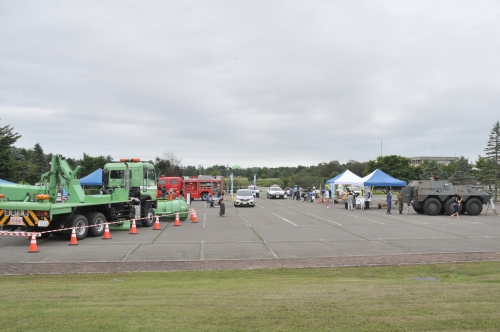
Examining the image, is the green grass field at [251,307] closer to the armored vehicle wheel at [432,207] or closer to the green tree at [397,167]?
the armored vehicle wheel at [432,207]

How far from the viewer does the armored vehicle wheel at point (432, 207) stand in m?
28.4

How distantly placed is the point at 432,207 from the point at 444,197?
3.21ft

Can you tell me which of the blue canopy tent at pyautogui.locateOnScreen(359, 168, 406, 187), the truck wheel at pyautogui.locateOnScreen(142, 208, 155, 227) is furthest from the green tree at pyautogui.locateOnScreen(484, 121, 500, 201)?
the truck wheel at pyautogui.locateOnScreen(142, 208, 155, 227)

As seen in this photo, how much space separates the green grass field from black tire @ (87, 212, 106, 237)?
7.89m

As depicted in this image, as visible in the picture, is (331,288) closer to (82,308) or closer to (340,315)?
(340,315)

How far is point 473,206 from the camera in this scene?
28.2 metres

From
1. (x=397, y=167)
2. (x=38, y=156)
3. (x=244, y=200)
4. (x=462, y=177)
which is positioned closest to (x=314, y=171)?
(x=397, y=167)

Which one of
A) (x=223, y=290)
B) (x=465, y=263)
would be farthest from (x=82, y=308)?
(x=465, y=263)

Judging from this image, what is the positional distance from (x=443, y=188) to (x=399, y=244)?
1581 centimetres

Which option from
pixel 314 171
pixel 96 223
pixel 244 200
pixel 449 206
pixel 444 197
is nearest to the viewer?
pixel 96 223

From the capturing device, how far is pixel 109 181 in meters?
20.9

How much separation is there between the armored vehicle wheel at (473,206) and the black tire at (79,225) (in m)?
22.8

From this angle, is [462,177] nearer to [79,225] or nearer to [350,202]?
[350,202]

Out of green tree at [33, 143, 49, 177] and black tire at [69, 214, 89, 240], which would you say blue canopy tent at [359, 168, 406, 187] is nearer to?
black tire at [69, 214, 89, 240]
